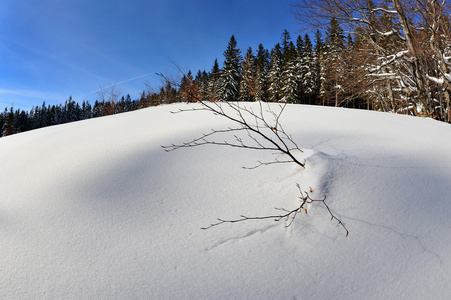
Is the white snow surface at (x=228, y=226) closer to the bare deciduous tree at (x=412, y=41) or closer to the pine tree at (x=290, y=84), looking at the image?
the bare deciduous tree at (x=412, y=41)

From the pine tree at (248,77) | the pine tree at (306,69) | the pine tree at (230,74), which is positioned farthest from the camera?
the pine tree at (306,69)

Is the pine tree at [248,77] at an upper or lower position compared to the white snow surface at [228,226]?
upper

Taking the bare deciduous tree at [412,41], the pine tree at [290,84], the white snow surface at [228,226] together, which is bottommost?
the white snow surface at [228,226]

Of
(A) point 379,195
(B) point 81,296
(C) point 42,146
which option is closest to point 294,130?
(A) point 379,195

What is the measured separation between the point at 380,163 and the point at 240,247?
3.33ft

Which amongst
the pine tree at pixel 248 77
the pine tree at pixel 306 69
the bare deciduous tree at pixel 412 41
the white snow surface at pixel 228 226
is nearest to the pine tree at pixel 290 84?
the pine tree at pixel 306 69

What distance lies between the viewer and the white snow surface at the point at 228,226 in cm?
80

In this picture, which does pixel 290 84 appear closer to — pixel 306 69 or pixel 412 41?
pixel 306 69

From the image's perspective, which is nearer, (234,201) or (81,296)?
(81,296)

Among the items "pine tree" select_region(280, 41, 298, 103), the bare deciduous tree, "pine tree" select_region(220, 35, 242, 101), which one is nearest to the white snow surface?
the bare deciduous tree

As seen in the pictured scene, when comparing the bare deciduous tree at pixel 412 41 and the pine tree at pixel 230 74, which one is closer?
the bare deciduous tree at pixel 412 41

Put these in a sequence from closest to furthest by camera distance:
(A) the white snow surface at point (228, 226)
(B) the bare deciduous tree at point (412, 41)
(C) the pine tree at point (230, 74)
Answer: (A) the white snow surface at point (228, 226) < (B) the bare deciduous tree at point (412, 41) < (C) the pine tree at point (230, 74)

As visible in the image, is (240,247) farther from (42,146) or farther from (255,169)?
(42,146)

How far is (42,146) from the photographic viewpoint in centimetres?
216
